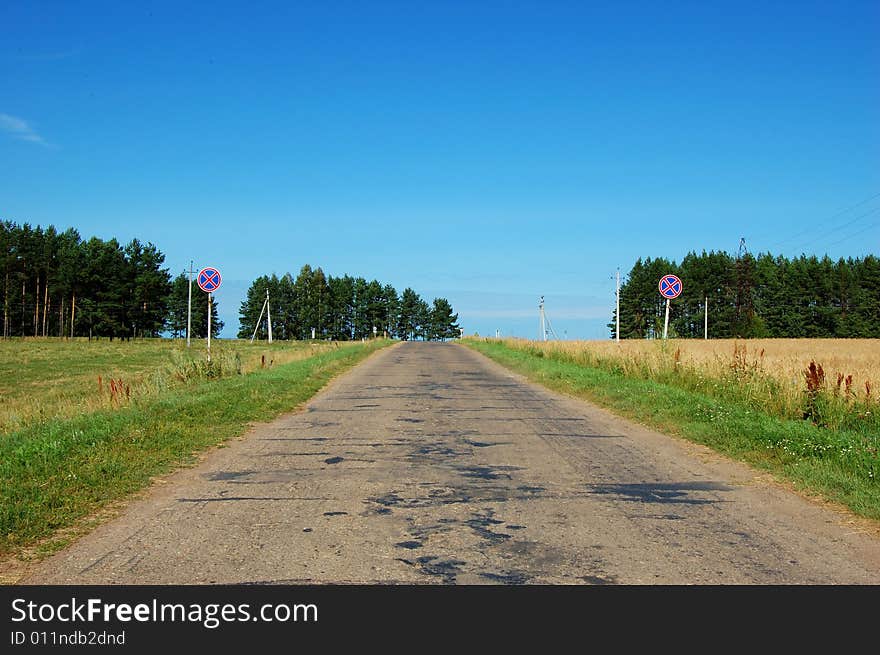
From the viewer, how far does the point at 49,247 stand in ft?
285

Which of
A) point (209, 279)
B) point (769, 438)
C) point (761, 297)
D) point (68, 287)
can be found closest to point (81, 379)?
point (209, 279)

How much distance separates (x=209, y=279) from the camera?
23203 mm

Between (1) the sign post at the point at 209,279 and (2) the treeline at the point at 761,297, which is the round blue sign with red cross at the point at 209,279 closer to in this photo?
(1) the sign post at the point at 209,279

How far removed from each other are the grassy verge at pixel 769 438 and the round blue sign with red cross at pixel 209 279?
1268 centimetres

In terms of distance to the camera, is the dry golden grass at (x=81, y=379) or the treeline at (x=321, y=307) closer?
the dry golden grass at (x=81, y=379)

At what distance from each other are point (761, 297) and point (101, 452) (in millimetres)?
108310

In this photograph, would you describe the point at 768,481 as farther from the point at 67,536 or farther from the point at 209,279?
the point at 209,279

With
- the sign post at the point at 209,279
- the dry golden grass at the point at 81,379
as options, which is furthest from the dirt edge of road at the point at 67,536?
the sign post at the point at 209,279

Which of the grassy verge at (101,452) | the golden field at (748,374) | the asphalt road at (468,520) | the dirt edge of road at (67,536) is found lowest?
the dirt edge of road at (67,536)

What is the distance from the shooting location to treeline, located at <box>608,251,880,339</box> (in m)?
92.0

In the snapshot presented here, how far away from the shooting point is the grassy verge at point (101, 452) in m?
6.14

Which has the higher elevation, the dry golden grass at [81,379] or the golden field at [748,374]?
the golden field at [748,374]
